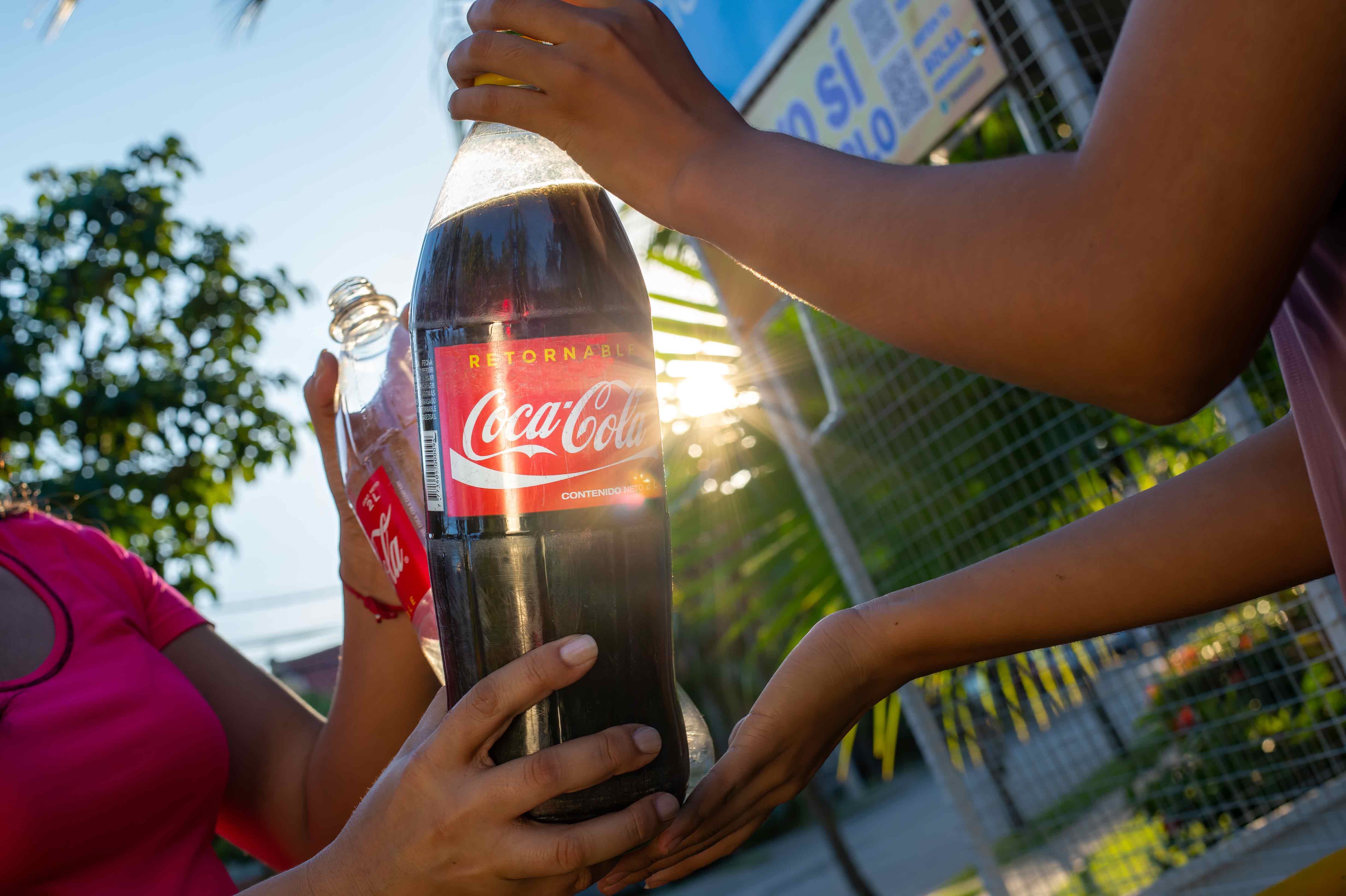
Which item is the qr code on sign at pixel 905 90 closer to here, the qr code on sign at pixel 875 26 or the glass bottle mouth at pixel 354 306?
the qr code on sign at pixel 875 26

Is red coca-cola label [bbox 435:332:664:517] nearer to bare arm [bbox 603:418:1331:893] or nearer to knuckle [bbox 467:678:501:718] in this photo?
knuckle [bbox 467:678:501:718]

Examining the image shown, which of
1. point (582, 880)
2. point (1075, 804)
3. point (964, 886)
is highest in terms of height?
point (582, 880)

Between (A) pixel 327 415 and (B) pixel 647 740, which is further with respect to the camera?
(A) pixel 327 415

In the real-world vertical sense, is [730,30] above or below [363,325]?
above

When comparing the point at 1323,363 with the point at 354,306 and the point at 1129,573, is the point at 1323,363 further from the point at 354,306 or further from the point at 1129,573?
the point at 354,306

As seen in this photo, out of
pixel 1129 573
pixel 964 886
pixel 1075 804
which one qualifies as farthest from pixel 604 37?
pixel 964 886

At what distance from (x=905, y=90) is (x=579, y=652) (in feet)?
6.98

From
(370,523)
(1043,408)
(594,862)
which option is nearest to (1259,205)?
(594,862)

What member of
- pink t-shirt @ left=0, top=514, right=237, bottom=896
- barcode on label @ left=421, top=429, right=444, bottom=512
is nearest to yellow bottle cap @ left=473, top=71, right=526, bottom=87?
barcode on label @ left=421, top=429, right=444, bottom=512

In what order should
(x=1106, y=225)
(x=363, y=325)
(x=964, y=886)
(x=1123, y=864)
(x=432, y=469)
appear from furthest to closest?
(x=964, y=886) < (x=1123, y=864) < (x=363, y=325) < (x=432, y=469) < (x=1106, y=225)

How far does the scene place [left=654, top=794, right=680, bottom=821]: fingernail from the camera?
0.74 meters

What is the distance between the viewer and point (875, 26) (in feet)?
8.09

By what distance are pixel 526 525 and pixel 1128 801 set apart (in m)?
3.92

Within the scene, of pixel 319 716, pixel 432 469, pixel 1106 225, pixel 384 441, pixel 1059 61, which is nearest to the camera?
pixel 1106 225
